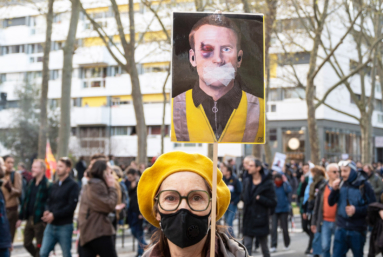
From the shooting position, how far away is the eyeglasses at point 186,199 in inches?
96.0

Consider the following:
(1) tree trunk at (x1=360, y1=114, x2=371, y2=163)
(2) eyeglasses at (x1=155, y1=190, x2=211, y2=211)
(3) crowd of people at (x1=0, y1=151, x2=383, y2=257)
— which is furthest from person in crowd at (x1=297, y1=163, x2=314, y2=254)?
(1) tree trunk at (x1=360, y1=114, x2=371, y2=163)

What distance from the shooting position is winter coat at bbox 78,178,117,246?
21.9ft

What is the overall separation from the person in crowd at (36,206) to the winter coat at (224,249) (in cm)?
558

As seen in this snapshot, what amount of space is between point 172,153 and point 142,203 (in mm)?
306

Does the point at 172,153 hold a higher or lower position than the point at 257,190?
higher

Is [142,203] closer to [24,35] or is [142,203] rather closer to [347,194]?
[347,194]

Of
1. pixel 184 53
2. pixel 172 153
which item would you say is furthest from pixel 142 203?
pixel 184 53

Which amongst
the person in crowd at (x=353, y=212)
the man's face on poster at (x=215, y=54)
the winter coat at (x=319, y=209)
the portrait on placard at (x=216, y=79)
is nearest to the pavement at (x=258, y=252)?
the winter coat at (x=319, y=209)

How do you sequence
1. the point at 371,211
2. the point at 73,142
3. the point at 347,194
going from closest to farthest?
the point at 371,211 → the point at 347,194 → the point at 73,142

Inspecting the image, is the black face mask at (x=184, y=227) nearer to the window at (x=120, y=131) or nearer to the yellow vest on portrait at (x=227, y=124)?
the yellow vest on portrait at (x=227, y=124)

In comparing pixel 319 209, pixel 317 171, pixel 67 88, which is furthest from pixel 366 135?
pixel 319 209

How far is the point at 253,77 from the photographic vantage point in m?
2.77

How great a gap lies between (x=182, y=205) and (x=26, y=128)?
42.2 m

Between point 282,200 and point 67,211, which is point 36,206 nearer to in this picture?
point 67,211
